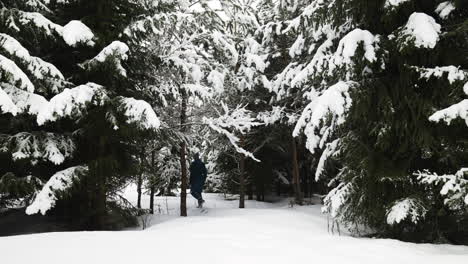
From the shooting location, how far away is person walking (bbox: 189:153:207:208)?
526 inches

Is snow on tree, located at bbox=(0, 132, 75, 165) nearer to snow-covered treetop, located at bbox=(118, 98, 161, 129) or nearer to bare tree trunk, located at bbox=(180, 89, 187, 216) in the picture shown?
snow-covered treetop, located at bbox=(118, 98, 161, 129)

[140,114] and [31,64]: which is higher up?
[31,64]

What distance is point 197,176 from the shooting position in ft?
44.4

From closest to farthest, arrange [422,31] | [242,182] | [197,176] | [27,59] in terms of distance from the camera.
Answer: [422,31]
[27,59]
[197,176]
[242,182]

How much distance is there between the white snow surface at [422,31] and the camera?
585 centimetres

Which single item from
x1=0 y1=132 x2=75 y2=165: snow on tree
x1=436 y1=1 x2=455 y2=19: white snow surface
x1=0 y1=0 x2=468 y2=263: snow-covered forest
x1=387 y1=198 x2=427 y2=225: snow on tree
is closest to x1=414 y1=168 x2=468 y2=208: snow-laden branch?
x1=0 y1=0 x2=468 y2=263: snow-covered forest

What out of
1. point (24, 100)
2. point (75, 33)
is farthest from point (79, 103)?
point (75, 33)

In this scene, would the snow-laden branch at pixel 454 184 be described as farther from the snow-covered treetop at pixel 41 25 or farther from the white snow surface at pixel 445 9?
the snow-covered treetop at pixel 41 25

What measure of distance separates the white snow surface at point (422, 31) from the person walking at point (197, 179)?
8725 mm

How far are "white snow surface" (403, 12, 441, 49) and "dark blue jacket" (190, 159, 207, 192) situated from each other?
29.2ft

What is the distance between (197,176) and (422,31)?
9278 mm

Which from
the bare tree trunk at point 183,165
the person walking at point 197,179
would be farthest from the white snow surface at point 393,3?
the person walking at point 197,179

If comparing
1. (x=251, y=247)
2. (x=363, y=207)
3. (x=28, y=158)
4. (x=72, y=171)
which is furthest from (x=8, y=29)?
(x=363, y=207)

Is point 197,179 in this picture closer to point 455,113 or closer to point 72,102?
point 72,102
